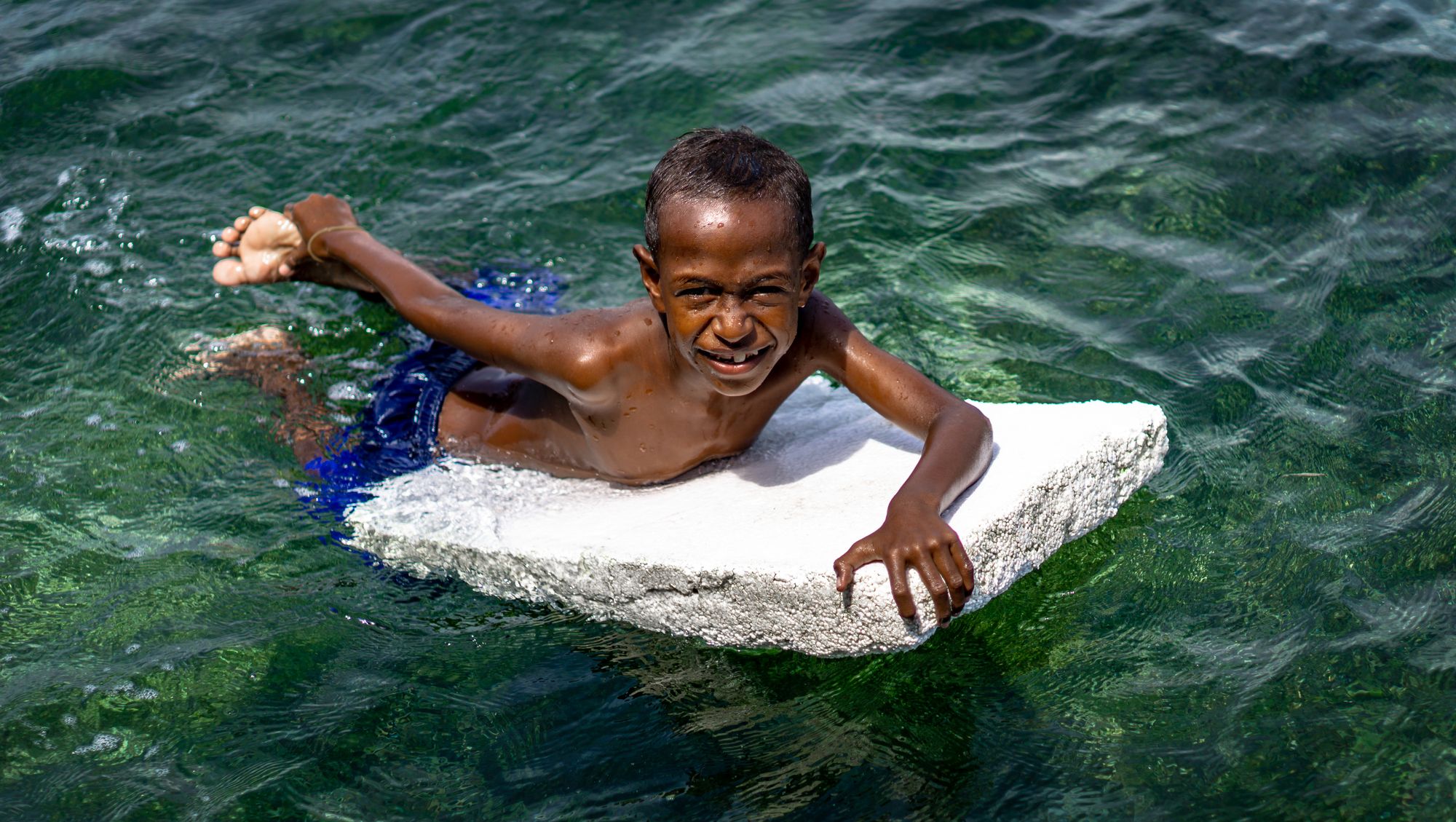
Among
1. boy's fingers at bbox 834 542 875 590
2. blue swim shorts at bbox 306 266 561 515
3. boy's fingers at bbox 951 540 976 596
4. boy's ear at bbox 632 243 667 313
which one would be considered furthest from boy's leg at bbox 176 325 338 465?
boy's fingers at bbox 951 540 976 596

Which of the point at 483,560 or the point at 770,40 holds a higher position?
the point at 770,40

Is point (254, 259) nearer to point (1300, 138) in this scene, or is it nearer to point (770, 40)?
point (770, 40)

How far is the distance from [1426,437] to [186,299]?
4.82m

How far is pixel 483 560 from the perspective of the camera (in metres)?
3.94

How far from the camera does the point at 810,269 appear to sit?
12.0 feet

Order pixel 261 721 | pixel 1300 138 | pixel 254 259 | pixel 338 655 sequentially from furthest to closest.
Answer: pixel 1300 138 → pixel 254 259 → pixel 338 655 → pixel 261 721

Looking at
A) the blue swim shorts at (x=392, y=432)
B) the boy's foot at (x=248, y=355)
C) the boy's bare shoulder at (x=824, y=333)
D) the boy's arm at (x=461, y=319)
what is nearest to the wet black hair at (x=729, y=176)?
the boy's bare shoulder at (x=824, y=333)

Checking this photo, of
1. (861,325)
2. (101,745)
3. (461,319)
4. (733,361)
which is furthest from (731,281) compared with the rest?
(101,745)

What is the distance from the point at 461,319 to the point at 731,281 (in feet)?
3.67

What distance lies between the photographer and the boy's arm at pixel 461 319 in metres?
3.92

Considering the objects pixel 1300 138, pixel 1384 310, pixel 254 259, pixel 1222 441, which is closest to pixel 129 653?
pixel 254 259

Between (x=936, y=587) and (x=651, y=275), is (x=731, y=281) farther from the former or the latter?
(x=936, y=587)

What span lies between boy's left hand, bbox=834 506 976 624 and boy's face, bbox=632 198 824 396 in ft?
1.98

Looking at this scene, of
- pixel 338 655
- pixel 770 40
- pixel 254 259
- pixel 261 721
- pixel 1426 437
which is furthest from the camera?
pixel 770 40
